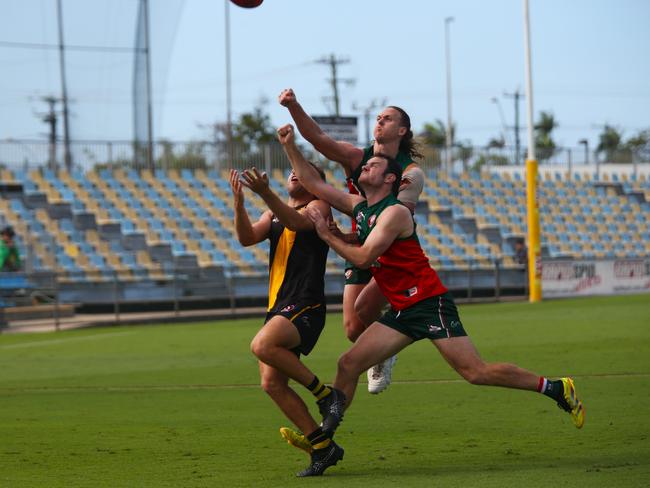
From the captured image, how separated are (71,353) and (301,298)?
12.0m

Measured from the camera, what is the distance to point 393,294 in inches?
308

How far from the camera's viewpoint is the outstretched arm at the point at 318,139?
805cm

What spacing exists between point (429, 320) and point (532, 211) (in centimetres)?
2279

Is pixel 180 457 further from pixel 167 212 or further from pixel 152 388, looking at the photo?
pixel 167 212

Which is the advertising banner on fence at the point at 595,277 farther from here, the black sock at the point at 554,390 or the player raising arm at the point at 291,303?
the player raising arm at the point at 291,303

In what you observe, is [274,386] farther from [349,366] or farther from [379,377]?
[379,377]

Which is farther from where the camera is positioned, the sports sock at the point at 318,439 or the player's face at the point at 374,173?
the player's face at the point at 374,173

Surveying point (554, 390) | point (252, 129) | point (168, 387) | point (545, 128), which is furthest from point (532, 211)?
point (545, 128)

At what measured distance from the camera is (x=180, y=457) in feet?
27.3

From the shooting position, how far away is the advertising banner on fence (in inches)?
1265

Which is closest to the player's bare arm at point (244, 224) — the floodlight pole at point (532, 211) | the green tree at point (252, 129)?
the floodlight pole at point (532, 211)

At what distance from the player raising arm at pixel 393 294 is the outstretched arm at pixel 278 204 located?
0.13m

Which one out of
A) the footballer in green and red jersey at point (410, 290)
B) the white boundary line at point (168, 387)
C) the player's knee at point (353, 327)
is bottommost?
the white boundary line at point (168, 387)

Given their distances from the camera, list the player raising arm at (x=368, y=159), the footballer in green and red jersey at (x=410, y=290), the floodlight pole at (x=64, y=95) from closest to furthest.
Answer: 1. the footballer in green and red jersey at (x=410, y=290)
2. the player raising arm at (x=368, y=159)
3. the floodlight pole at (x=64, y=95)
